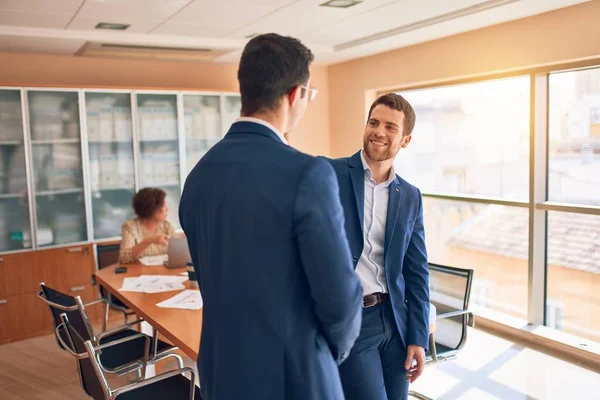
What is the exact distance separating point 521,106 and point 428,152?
3.95ft

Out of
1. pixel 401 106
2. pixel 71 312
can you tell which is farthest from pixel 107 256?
pixel 401 106

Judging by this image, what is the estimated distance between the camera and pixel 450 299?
2848mm

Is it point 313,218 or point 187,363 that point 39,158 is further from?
point 313,218

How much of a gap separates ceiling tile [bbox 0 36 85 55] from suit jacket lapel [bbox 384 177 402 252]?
3.36m

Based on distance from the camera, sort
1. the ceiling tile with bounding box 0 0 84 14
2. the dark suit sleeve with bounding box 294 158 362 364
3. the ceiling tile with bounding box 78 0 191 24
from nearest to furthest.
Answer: the dark suit sleeve with bounding box 294 158 362 364 → the ceiling tile with bounding box 0 0 84 14 → the ceiling tile with bounding box 78 0 191 24

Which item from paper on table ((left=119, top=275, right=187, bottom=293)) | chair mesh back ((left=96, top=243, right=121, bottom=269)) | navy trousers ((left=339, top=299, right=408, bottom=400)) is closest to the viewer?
navy trousers ((left=339, top=299, right=408, bottom=400))

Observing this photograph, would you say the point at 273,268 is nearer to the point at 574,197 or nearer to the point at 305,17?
the point at 305,17

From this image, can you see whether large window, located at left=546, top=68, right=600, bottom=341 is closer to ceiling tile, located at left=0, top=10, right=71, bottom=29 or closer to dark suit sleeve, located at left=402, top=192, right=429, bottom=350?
dark suit sleeve, located at left=402, top=192, right=429, bottom=350

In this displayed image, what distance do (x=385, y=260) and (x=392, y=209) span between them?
181mm

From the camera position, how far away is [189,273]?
119 inches

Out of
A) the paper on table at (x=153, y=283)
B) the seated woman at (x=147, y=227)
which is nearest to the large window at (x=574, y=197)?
the paper on table at (x=153, y=283)

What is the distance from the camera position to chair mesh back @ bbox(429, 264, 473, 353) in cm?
275

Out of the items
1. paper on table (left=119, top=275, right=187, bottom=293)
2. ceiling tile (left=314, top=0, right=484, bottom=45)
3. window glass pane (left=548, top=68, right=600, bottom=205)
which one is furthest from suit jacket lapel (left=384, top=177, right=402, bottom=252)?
window glass pane (left=548, top=68, right=600, bottom=205)

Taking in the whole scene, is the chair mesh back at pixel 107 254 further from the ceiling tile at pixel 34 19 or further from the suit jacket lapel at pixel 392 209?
the suit jacket lapel at pixel 392 209
